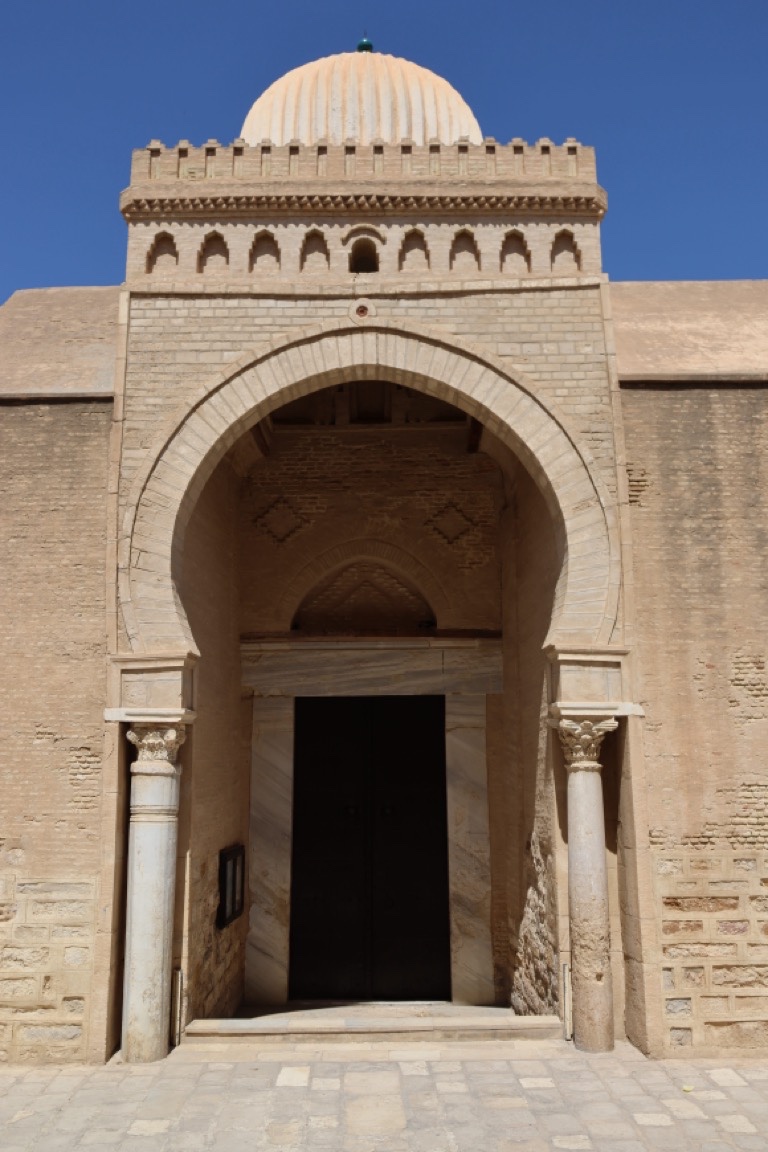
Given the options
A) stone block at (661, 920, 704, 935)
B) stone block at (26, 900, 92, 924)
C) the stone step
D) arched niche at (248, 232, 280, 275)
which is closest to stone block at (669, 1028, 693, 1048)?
stone block at (661, 920, 704, 935)

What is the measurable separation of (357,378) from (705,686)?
384 centimetres

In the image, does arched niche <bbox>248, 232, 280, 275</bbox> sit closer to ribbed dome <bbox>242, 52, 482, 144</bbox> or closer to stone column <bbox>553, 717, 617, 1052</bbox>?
ribbed dome <bbox>242, 52, 482, 144</bbox>

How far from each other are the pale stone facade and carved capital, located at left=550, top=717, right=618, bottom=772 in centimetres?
2

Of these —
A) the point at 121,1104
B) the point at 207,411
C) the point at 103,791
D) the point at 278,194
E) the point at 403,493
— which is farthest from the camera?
the point at 403,493

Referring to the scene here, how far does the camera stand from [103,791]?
6.66m

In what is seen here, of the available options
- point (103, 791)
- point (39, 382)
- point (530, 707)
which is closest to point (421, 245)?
point (39, 382)

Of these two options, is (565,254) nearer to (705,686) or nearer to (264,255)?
(264,255)

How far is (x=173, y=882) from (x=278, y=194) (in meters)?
→ 5.90

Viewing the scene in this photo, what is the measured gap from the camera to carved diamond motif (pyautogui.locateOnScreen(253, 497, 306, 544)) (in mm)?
9664

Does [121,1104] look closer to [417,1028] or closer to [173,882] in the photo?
[173,882]

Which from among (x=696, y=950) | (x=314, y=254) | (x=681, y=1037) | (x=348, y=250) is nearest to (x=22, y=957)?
(x=681, y=1037)

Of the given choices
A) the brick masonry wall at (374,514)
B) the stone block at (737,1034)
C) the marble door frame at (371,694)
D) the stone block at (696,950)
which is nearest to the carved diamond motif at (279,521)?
the brick masonry wall at (374,514)

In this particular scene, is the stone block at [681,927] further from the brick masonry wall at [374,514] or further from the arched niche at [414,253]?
the arched niche at [414,253]

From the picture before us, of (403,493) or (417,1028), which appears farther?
(403,493)
